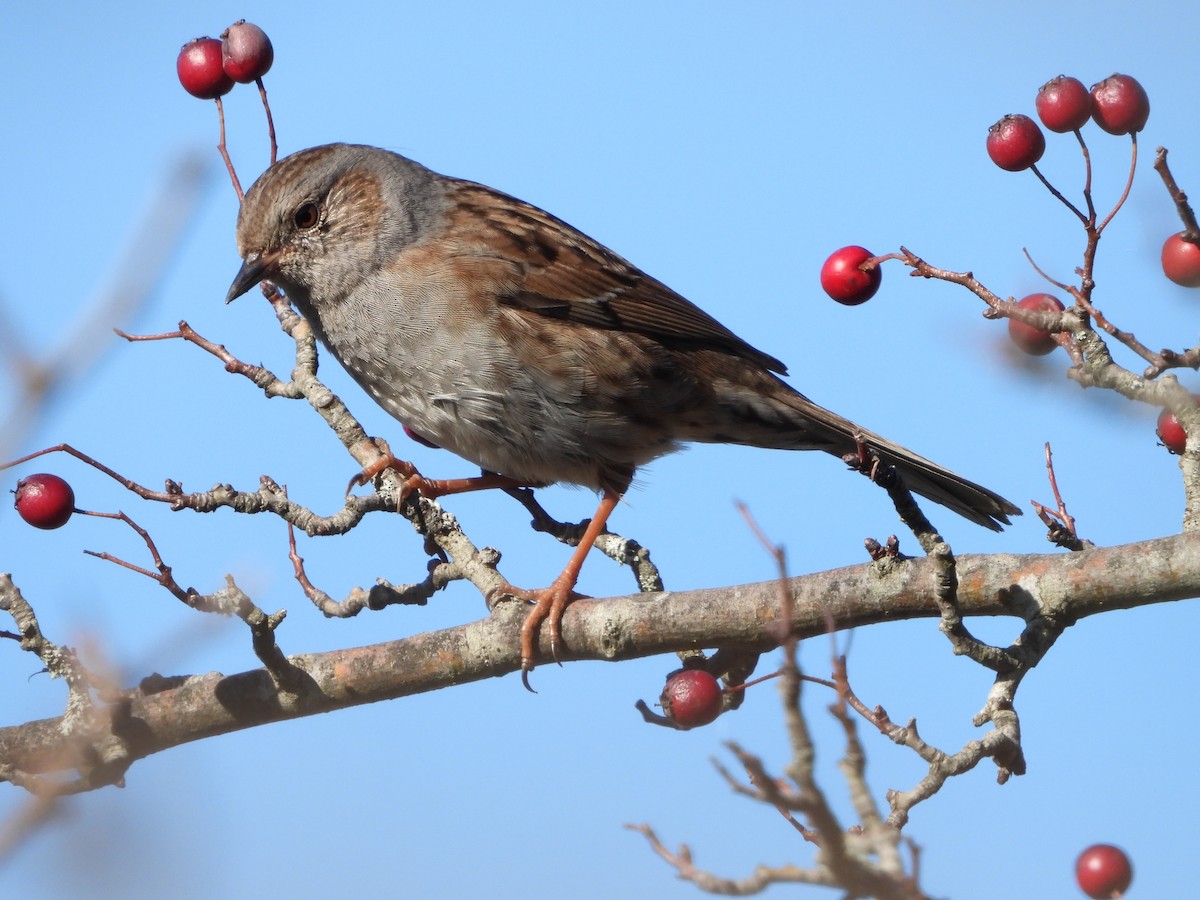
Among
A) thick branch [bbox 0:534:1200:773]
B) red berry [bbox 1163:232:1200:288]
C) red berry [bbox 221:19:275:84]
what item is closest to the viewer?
red berry [bbox 1163:232:1200:288]

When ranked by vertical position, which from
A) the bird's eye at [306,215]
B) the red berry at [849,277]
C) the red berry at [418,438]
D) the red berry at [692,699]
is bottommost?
the red berry at [692,699]

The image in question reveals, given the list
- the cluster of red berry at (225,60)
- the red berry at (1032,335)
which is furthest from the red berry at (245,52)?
the red berry at (1032,335)

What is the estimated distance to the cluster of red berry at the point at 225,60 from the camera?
178 inches

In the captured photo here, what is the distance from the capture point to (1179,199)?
2848mm

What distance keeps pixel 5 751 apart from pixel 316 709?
0.92 meters

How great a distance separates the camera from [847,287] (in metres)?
4.00

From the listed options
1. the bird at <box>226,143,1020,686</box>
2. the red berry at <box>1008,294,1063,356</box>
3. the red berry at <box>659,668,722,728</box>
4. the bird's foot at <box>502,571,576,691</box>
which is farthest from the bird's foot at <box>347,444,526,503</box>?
the red berry at <box>1008,294,1063,356</box>

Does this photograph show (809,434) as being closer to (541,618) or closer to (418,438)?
(418,438)

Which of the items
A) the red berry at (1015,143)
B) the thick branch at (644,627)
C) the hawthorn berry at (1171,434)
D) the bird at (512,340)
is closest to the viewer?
the thick branch at (644,627)

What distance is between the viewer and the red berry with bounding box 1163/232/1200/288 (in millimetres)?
3227

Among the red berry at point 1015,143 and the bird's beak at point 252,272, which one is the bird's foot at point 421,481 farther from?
the red berry at point 1015,143

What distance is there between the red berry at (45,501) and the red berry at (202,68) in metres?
1.47

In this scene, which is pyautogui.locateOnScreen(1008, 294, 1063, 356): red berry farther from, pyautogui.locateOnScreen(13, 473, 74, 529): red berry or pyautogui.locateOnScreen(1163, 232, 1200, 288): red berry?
pyautogui.locateOnScreen(13, 473, 74, 529): red berry

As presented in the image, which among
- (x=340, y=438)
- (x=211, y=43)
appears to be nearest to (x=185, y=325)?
(x=340, y=438)
